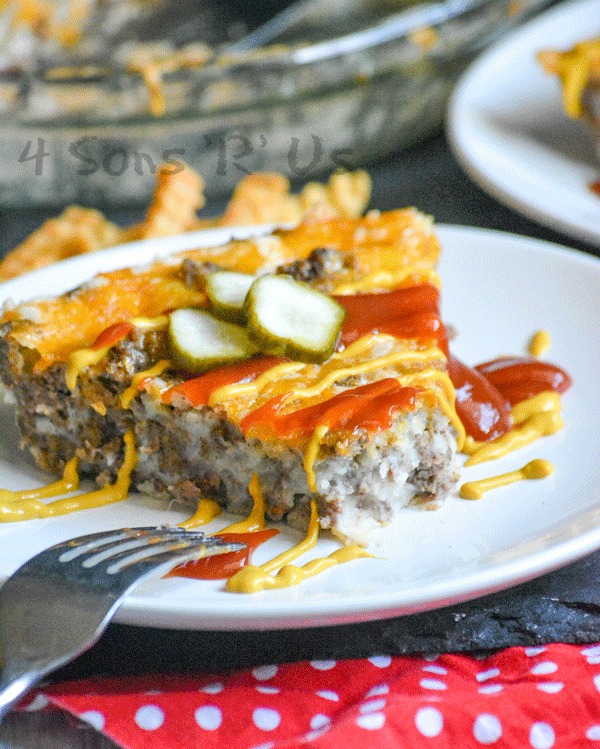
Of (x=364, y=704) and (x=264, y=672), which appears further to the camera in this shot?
(x=264, y=672)

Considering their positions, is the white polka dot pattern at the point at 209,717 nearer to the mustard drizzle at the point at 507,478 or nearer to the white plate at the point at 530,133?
the mustard drizzle at the point at 507,478

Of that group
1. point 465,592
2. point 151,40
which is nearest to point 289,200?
point 151,40

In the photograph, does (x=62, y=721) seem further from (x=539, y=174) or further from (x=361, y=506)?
(x=539, y=174)

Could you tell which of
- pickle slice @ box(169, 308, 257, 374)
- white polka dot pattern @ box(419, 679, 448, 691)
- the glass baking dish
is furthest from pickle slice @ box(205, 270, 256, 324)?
the glass baking dish

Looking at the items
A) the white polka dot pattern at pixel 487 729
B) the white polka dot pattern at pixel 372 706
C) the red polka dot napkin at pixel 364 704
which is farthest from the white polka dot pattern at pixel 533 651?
the white polka dot pattern at pixel 372 706

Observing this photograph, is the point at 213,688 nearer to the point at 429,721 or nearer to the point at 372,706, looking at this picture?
the point at 372,706

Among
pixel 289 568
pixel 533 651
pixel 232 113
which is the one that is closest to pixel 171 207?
pixel 232 113
